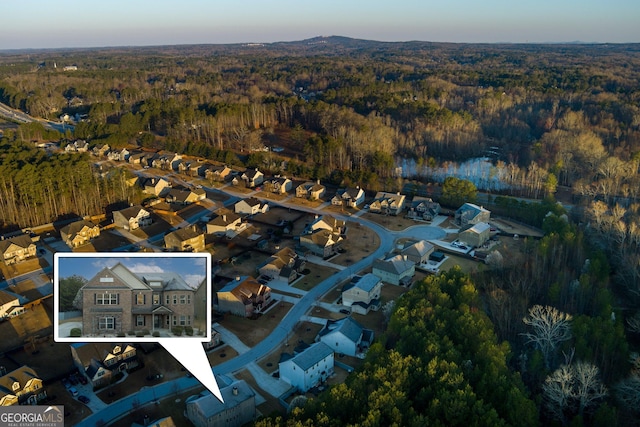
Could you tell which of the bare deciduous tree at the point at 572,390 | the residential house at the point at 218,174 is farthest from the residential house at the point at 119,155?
the bare deciduous tree at the point at 572,390

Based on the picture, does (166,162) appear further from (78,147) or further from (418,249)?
(418,249)

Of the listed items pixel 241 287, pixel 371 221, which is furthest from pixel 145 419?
pixel 371 221

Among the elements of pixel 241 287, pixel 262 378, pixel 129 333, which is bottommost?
pixel 262 378

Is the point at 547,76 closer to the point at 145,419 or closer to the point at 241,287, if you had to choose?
Result: the point at 241,287

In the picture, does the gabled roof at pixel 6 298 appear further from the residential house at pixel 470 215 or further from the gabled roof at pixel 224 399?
the residential house at pixel 470 215

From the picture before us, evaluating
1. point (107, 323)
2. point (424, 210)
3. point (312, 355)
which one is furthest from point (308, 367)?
point (424, 210)

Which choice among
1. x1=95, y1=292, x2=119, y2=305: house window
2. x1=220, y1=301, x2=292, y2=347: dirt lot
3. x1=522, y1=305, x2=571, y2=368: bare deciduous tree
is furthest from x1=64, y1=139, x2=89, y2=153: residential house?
x1=95, y1=292, x2=119, y2=305: house window
